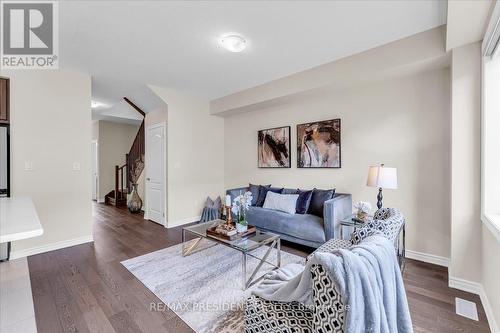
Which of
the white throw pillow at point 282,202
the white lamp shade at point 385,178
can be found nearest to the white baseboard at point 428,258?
the white lamp shade at point 385,178

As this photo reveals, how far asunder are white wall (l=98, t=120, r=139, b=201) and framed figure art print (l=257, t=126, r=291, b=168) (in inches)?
181

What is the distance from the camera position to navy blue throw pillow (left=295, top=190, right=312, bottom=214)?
3.53m

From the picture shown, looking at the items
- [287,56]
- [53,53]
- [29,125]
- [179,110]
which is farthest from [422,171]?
[29,125]

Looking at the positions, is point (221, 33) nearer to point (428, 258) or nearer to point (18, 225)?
point (18, 225)

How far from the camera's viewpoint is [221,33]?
2.43 m

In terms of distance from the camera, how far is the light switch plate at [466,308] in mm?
1851

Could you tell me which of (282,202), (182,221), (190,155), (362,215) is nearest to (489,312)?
(362,215)

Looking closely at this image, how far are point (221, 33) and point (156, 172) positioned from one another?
10.4 feet

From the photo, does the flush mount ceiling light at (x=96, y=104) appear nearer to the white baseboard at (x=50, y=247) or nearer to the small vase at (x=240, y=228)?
the white baseboard at (x=50, y=247)

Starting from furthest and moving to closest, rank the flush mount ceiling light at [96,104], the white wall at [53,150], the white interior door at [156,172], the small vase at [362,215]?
the flush mount ceiling light at [96,104] → the white interior door at [156,172] → the white wall at [53,150] → the small vase at [362,215]

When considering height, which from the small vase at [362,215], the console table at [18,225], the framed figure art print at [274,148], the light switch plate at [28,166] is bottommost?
the small vase at [362,215]

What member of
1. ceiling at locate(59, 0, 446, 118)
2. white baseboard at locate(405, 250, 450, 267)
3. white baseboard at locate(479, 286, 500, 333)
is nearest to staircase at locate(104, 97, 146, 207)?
ceiling at locate(59, 0, 446, 118)

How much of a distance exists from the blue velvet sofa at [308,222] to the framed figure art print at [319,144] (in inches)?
22.7

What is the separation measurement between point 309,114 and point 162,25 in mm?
2508
